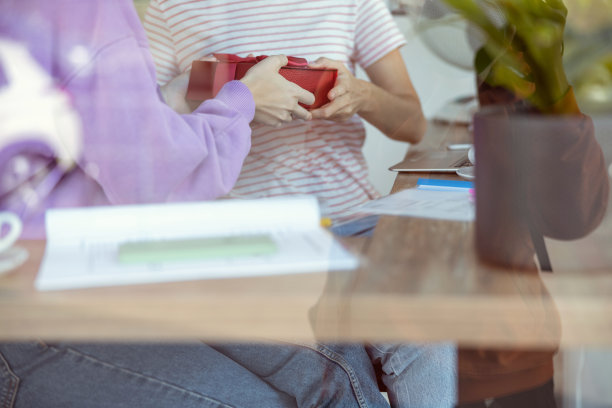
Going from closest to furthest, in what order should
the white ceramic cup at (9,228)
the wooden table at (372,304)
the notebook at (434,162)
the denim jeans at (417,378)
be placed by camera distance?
the wooden table at (372,304) → the white ceramic cup at (9,228) → the denim jeans at (417,378) → the notebook at (434,162)

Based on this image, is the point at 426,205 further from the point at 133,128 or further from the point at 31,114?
the point at 31,114

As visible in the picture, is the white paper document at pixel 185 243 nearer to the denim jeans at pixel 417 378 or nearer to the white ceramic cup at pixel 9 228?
the white ceramic cup at pixel 9 228

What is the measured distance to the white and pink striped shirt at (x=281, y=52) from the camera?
0.65m

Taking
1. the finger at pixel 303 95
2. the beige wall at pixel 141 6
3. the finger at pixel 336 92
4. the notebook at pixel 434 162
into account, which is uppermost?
the beige wall at pixel 141 6

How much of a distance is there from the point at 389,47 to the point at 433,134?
0.14m

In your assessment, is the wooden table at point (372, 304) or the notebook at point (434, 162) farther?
the notebook at point (434, 162)

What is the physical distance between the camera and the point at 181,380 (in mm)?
604

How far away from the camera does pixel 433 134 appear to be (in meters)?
0.83

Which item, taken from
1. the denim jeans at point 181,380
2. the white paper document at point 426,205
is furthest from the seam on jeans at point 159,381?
the white paper document at point 426,205

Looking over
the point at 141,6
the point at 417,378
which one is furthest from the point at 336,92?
the point at 417,378

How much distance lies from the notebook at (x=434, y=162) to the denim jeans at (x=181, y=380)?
0.80 feet

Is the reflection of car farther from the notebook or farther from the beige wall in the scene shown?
the notebook

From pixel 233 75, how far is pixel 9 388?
397mm

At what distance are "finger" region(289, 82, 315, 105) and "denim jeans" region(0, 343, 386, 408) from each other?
27 cm
